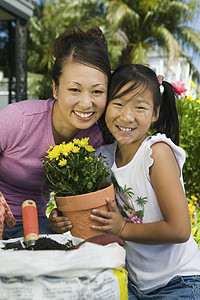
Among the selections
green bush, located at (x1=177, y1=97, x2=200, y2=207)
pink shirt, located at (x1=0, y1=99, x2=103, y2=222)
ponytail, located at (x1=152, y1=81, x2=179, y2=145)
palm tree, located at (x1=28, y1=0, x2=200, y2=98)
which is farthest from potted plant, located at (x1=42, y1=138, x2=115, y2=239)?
palm tree, located at (x1=28, y1=0, x2=200, y2=98)

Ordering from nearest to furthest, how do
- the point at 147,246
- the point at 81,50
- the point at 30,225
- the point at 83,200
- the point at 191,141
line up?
1. the point at 30,225
2. the point at 83,200
3. the point at 147,246
4. the point at 81,50
5. the point at 191,141

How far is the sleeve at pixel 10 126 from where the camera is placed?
1.82 m

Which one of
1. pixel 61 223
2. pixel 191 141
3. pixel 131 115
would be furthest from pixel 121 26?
pixel 61 223

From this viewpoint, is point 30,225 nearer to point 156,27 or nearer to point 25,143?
point 25,143

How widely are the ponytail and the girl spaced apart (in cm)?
6

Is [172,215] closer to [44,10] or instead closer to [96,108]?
[96,108]

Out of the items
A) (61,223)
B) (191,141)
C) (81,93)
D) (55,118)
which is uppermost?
(81,93)

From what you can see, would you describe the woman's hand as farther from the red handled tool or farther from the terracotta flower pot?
the red handled tool

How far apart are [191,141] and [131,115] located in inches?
104

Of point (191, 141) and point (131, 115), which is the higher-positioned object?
point (131, 115)

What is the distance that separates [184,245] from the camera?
5.15 feet

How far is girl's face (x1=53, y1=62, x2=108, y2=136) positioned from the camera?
1659mm

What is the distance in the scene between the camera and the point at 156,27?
16641mm

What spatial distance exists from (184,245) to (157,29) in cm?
1600
